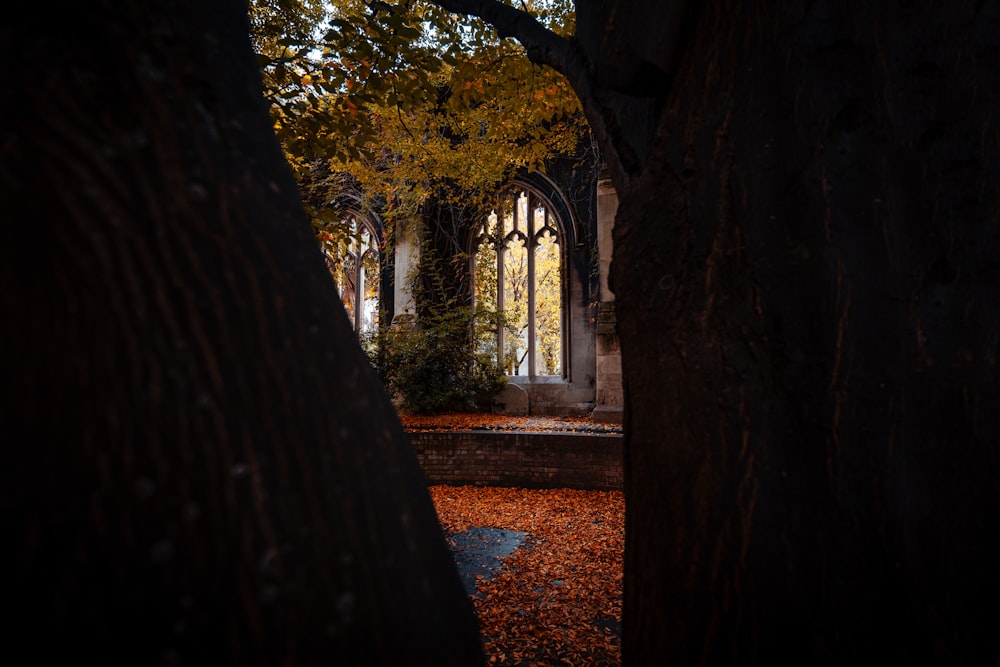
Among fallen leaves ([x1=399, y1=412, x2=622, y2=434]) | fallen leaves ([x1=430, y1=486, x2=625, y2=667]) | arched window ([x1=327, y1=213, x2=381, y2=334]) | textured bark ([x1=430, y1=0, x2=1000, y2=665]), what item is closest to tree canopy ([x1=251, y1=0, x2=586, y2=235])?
textured bark ([x1=430, y1=0, x2=1000, y2=665])

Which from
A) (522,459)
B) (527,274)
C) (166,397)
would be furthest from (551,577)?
(527,274)

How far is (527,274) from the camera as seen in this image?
10945mm

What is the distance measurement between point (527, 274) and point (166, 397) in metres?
10.5

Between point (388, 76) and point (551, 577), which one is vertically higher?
point (388, 76)

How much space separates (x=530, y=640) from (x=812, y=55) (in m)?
2.89

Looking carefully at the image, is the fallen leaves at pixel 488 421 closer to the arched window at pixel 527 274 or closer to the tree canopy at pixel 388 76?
the arched window at pixel 527 274

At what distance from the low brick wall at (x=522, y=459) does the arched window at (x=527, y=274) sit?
3998mm

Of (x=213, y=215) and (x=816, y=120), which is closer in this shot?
(x=213, y=215)

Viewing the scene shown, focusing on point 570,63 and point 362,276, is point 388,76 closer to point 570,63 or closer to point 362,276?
point 570,63

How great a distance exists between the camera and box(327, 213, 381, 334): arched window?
1200 cm

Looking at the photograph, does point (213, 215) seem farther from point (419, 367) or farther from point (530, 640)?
point (419, 367)

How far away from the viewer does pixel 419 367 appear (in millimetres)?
8820

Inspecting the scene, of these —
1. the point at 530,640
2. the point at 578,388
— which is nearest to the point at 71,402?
the point at 530,640

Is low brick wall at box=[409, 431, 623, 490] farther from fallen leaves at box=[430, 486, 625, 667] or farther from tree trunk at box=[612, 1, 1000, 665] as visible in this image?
tree trunk at box=[612, 1, 1000, 665]
